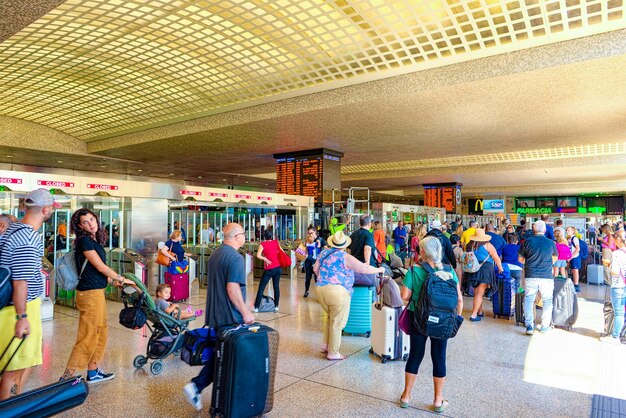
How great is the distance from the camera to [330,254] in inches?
199

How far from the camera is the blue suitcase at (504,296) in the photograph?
7.33 meters

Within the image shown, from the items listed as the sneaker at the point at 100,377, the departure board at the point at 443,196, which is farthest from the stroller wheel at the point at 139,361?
the departure board at the point at 443,196

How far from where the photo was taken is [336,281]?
197 inches

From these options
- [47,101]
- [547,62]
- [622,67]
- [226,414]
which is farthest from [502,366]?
[47,101]

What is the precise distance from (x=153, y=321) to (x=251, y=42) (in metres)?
5.90

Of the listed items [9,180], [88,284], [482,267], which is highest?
[9,180]

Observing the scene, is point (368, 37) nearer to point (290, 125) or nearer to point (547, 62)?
point (547, 62)

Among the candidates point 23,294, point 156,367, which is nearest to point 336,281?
point 156,367

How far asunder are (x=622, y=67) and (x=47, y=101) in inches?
530

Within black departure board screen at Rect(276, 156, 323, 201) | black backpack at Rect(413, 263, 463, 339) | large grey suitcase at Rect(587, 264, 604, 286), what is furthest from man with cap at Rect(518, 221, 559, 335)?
black departure board screen at Rect(276, 156, 323, 201)

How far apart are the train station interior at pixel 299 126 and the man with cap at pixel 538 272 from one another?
39 centimetres

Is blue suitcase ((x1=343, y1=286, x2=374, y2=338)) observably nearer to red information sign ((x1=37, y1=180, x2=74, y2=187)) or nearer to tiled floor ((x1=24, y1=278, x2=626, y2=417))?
tiled floor ((x1=24, y1=278, x2=626, y2=417))

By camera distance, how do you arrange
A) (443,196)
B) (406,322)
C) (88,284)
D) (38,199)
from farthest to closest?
(443,196) < (88,284) < (406,322) < (38,199)

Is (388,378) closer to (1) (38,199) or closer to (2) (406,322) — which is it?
(2) (406,322)
